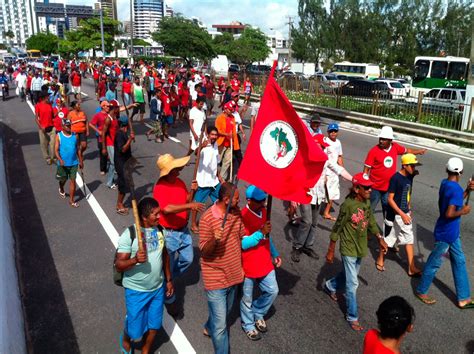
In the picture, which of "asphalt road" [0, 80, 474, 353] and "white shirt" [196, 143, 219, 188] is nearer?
"asphalt road" [0, 80, 474, 353]

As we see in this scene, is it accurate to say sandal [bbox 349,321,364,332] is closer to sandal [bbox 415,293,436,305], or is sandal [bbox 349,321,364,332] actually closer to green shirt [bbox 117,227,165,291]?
sandal [bbox 415,293,436,305]

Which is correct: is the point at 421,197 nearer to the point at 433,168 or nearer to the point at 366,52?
the point at 433,168

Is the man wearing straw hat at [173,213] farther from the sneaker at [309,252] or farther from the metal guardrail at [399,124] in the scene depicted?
the metal guardrail at [399,124]

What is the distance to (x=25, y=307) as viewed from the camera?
4.54 metres

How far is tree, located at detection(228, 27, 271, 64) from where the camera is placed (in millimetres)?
66875

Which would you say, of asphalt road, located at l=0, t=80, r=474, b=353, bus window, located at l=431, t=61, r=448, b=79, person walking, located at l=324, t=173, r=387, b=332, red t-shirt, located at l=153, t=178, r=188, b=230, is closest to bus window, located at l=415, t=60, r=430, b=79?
bus window, located at l=431, t=61, r=448, b=79

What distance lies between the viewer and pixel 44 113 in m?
9.92

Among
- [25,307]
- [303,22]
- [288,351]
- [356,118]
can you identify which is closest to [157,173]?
[25,307]

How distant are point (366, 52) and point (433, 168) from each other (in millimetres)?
47531

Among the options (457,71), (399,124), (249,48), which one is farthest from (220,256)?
(249,48)

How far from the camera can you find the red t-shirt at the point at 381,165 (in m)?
5.99

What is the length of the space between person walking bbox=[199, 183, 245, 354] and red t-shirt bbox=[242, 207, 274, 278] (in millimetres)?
179

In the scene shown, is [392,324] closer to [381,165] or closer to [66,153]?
[381,165]

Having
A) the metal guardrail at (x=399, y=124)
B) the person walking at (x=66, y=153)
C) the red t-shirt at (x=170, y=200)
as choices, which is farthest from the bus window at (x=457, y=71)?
the red t-shirt at (x=170, y=200)
